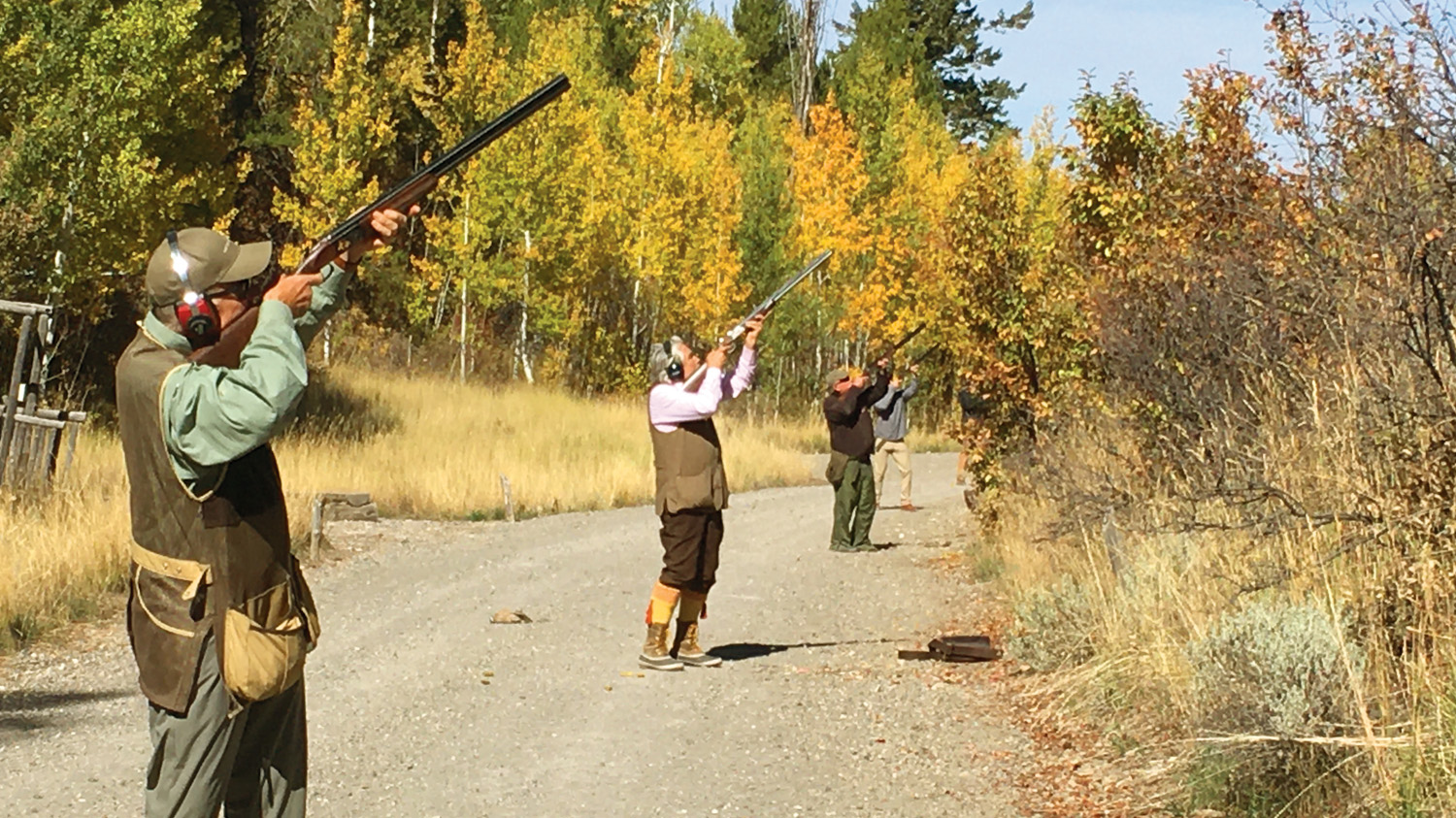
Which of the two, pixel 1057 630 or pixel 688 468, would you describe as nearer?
pixel 1057 630

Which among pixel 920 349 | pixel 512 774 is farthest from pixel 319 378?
pixel 512 774

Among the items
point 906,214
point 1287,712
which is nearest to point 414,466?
point 1287,712

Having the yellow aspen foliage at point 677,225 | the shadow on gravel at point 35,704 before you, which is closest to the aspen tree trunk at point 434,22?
the yellow aspen foliage at point 677,225

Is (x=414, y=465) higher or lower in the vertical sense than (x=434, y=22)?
lower

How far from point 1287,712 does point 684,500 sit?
5.44 metres

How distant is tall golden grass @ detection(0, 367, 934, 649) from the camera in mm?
14609

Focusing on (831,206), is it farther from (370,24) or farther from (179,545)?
(179,545)

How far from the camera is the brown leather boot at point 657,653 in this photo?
1217cm

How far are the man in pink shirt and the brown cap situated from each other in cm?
689

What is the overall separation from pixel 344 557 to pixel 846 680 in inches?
334

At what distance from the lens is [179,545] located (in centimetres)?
514

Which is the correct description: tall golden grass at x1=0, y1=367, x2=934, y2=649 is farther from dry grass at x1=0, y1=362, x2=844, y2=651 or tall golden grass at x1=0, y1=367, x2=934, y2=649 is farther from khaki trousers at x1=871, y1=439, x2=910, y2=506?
khaki trousers at x1=871, y1=439, x2=910, y2=506

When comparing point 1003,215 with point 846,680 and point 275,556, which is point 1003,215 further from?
point 275,556

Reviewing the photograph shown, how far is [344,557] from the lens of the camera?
1900cm
